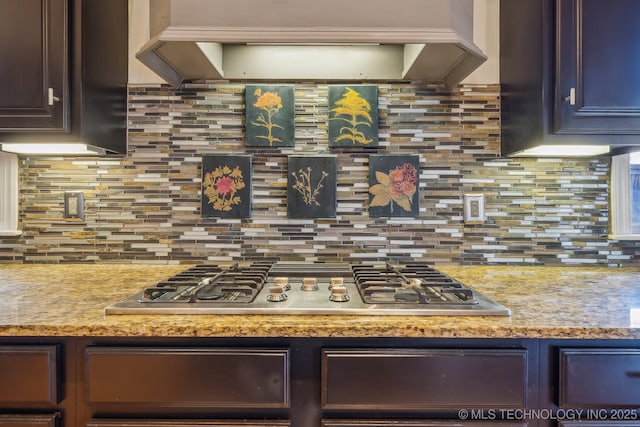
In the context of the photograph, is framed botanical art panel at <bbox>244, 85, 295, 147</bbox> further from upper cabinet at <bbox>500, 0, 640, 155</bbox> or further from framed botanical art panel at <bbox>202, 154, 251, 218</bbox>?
upper cabinet at <bbox>500, 0, 640, 155</bbox>

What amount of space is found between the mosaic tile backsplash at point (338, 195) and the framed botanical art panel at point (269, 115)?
0.10 ft

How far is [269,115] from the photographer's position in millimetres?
1442

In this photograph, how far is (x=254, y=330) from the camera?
792 millimetres

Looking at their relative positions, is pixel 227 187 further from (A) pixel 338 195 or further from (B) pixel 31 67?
(B) pixel 31 67

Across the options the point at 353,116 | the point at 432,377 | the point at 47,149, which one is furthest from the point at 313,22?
the point at 47,149

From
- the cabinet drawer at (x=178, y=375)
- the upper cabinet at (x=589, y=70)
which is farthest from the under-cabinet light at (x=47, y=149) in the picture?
the upper cabinet at (x=589, y=70)

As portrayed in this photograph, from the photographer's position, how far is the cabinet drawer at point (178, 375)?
0.81m

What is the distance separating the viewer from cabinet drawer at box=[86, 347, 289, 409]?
81cm

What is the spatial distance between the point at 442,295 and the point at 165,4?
103cm

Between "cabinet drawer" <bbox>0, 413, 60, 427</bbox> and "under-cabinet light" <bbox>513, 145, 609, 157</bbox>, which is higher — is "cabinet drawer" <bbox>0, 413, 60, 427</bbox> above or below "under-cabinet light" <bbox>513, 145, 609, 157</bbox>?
below

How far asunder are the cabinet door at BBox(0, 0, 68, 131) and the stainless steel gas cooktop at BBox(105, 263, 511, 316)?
0.64 m

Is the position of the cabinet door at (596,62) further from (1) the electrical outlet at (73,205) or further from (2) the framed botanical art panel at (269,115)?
(1) the electrical outlet at (73,205)

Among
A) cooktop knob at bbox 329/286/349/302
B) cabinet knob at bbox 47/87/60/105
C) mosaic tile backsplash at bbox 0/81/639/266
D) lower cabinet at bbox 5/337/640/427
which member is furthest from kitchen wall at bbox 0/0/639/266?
lower cabinet at bbox 5/337/640/427

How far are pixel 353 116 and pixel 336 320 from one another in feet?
2.82
